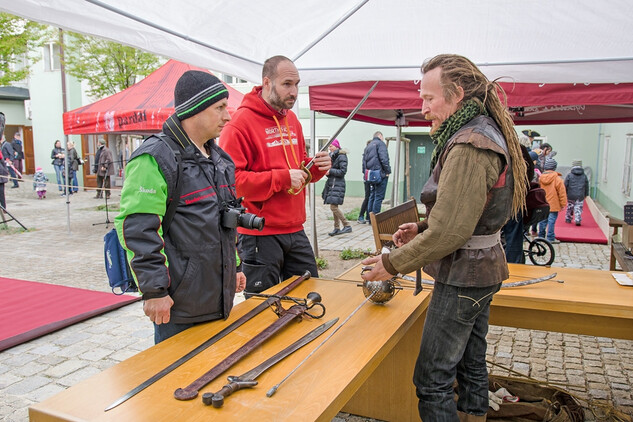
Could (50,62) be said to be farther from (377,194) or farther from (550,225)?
(550,225)

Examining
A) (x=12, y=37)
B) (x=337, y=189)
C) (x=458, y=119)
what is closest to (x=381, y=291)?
(x=458, y=119)

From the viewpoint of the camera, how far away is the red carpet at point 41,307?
4.32 metres

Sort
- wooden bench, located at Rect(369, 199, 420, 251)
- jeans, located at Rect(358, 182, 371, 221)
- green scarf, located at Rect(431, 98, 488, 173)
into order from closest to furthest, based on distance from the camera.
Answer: green scarf, located at Rect(431, 98, 488, 173) → wooden bench, located at Rect(369, 199, 420, 251) → jeans, located at Rect(358, 182, 371, 221)

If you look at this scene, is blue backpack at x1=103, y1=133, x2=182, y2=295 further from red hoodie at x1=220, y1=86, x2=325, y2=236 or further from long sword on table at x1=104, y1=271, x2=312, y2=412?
red hoodie at x1=220, y1=86, x2=325, y2=236

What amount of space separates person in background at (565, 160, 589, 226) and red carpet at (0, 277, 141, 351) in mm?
8488

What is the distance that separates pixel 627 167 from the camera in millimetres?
9758

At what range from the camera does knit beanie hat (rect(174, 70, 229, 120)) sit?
Answer: 2.06 metres

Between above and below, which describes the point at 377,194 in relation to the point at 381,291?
below

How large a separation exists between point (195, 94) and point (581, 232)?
9.57 metres

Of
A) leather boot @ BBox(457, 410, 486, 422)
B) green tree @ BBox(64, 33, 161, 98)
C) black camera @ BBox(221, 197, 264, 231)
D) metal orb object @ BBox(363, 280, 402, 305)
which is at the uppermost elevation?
green tree @ BBox(64, 33, 161, 98)

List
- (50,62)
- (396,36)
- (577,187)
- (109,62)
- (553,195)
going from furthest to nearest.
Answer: (50,62) → (109,62) → (577,187) → (553,195) → (396,36)

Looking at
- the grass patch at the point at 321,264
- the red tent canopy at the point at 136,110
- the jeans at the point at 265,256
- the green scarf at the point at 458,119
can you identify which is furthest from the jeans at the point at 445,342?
the red tent canopy at the point at 136,110

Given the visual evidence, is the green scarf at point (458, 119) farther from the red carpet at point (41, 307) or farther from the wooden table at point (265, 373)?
the red carpet at point (41, 307)

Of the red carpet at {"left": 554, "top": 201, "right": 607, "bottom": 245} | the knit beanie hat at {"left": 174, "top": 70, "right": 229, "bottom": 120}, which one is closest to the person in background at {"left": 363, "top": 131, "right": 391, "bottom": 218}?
the red carpet at {"left": 554, "top": 201, "right": 607, "bottom": 245}
